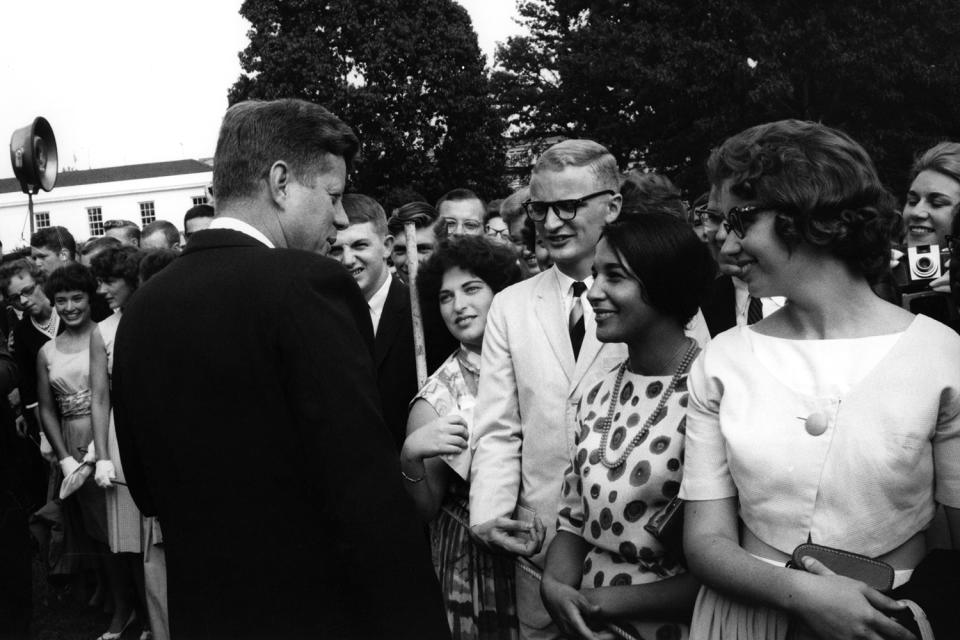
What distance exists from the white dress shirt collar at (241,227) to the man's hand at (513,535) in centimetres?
121

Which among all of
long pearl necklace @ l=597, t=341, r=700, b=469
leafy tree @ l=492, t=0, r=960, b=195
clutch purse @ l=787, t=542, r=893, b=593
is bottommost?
clutch purse @ l=787, t=542, r=893, b=593

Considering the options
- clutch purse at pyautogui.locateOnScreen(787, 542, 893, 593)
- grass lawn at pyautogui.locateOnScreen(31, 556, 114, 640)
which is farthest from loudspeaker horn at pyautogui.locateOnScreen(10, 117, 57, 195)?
clutch purse at pyautogui.locateOnScreen(787, 542, 893, 593)

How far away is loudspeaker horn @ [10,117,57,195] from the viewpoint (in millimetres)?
8242

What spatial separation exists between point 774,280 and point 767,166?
260 mm

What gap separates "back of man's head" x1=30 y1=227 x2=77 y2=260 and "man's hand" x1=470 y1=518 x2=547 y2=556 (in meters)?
6.78

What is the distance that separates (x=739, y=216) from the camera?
2.15 m

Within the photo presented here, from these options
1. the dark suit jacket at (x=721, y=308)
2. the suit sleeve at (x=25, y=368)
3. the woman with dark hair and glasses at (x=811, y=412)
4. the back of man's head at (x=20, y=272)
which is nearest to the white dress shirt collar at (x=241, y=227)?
the woman with dark hair and glasses at (x=811, y=412)

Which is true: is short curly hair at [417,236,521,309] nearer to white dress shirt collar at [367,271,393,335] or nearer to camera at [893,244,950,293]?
white dress shirt collar at [367,271,393,335]

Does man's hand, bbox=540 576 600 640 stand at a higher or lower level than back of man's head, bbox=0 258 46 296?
lower

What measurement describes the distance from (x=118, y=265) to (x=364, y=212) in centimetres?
176

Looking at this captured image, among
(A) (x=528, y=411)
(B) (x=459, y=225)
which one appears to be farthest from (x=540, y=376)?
(B) (x=459, y=225)

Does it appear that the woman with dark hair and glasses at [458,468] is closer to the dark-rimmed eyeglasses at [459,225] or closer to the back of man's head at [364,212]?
the back of man's head at [364,212]

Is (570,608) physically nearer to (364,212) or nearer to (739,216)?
(739,216)

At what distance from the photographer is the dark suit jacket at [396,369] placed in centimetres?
398
